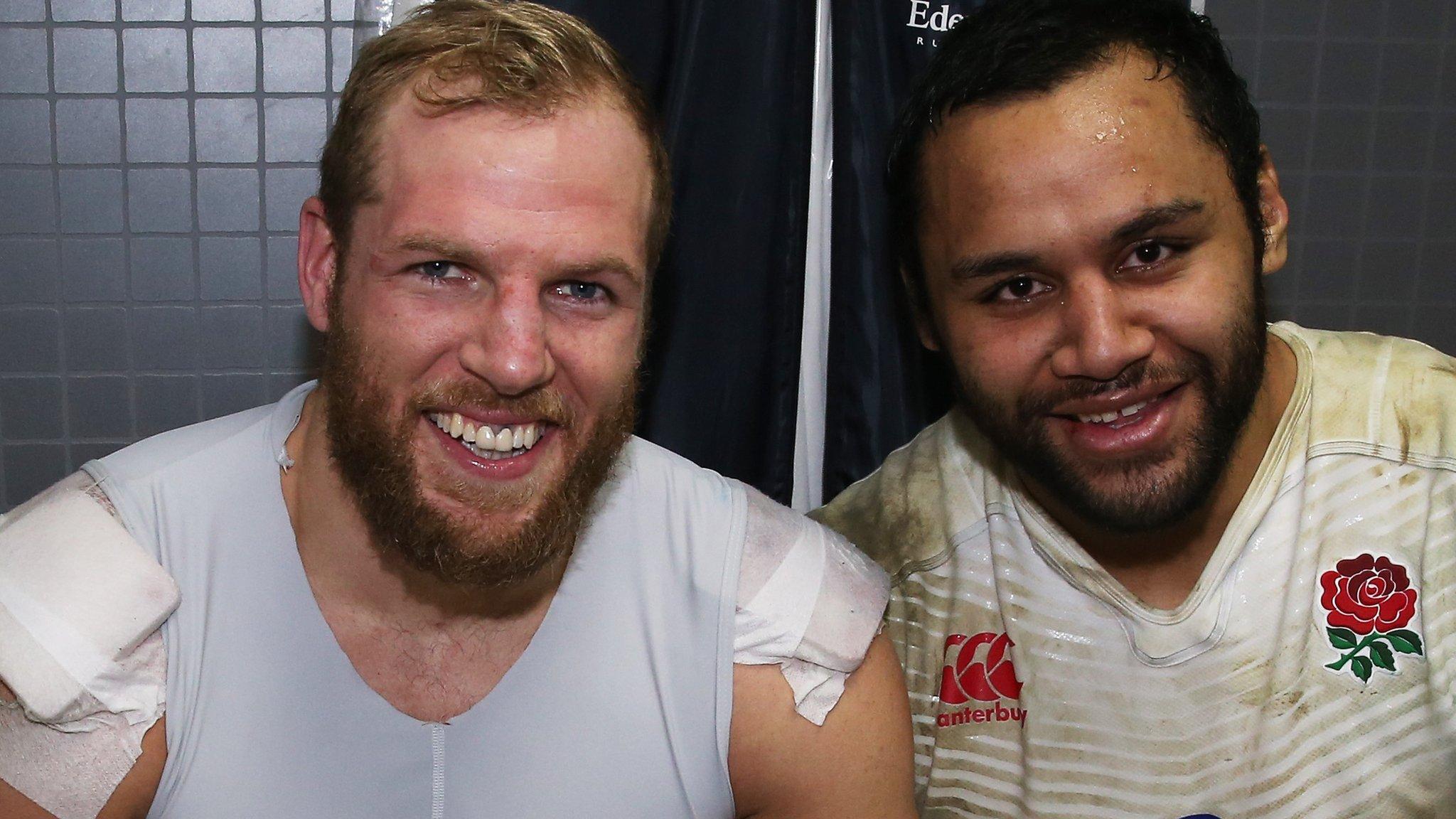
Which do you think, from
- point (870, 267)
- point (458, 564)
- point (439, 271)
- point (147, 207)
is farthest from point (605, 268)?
point (147, 207)

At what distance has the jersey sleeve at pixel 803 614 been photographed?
4.03 ft

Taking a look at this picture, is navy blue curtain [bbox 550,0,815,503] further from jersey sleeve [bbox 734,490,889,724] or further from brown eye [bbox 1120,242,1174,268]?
brown eye [bbox 1120,242,1174,268]

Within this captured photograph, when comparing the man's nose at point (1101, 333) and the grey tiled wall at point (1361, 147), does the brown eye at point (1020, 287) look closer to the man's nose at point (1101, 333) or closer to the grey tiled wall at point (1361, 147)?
the man's nose at point (1101, 333)

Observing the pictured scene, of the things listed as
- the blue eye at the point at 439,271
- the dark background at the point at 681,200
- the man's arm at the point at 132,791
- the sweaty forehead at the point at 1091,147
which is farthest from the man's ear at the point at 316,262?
the sweaty forehead at the point at 1091,147

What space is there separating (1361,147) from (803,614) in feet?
4.40

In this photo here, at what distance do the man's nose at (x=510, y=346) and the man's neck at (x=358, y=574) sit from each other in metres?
0.22

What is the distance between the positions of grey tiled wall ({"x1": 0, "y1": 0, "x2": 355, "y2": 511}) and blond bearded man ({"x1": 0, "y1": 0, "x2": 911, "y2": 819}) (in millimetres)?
657

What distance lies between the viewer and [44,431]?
1.89 meters

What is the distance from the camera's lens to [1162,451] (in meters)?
1.29

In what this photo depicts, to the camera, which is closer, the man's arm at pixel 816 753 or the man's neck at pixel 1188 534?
the man's arm at pixel 816 753

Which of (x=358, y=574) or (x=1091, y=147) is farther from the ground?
(x=1091, y=147)

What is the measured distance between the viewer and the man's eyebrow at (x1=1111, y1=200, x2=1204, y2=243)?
4.00 ft

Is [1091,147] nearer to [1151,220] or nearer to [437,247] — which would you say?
[1151,220]

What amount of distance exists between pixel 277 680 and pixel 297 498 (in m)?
0.19
